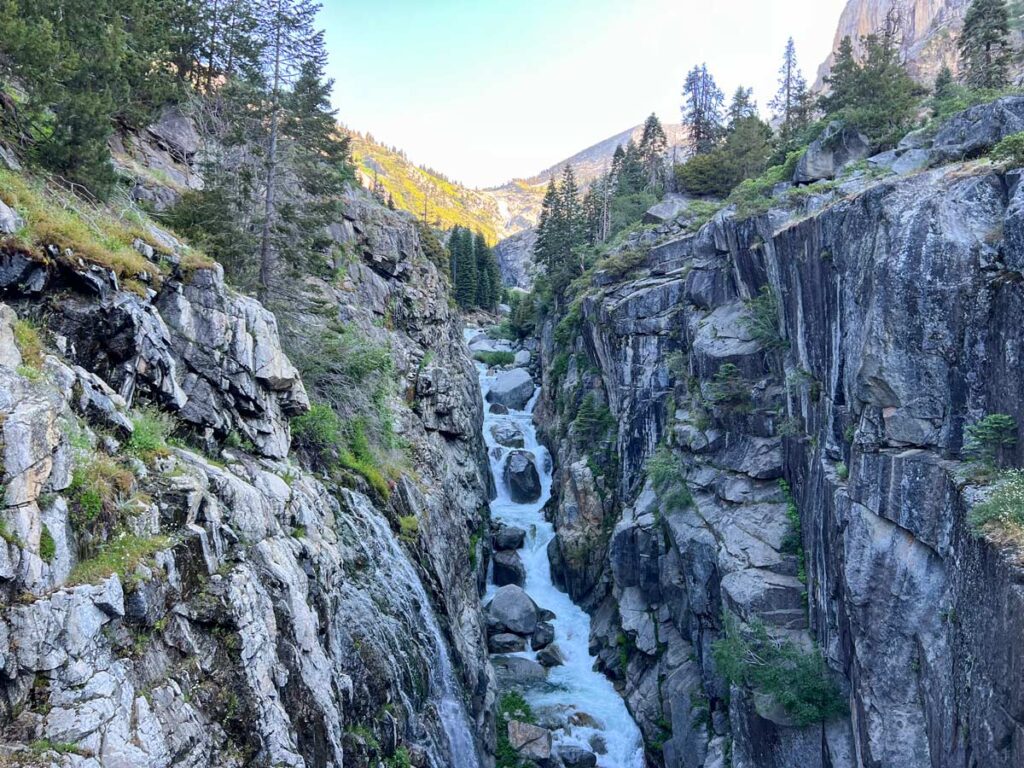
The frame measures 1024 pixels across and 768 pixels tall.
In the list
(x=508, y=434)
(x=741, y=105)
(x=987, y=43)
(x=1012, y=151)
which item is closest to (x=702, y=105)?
(x=741, y=105)

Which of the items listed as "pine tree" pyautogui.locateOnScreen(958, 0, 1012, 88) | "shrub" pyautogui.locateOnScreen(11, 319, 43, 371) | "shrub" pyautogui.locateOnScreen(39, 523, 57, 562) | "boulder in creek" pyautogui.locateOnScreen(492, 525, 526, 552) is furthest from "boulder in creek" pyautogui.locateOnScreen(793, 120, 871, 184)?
"shrub" pyautogui.locateOnScreen(39, 523, 57, 562)


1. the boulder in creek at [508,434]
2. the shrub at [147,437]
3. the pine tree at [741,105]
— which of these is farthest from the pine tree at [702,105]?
the shrub at [147,437]

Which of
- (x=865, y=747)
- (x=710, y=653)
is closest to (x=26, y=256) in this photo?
(x=865, y=747)

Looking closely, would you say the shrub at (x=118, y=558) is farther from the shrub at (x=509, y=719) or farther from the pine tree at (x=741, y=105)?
the pine tree at (x=741, y=105)

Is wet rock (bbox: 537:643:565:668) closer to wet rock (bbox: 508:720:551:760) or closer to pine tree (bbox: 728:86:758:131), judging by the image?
wet rock (bbox: 508:720:551:760)

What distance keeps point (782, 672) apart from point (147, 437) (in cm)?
1737

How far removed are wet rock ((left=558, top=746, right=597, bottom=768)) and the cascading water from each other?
4.10 meters

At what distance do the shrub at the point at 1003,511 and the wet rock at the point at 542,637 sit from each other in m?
20.8

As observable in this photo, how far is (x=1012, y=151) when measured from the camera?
1398cm

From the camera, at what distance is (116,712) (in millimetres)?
7672

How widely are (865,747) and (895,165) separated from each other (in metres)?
22.3

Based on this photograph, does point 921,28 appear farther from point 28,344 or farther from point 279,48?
point 28,344

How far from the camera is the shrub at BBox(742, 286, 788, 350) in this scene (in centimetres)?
2369

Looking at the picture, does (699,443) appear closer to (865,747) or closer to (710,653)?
(710,653)
